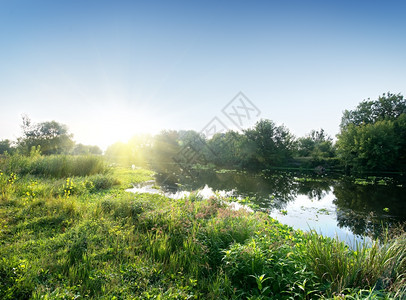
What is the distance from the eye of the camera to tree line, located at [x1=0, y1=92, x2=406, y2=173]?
2559 cm

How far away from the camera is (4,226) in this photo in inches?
154

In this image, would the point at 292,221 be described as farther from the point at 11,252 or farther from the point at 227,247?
the point at 11,252

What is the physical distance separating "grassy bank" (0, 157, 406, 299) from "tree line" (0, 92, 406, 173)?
19366mm

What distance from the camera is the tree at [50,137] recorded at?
30.2 metres

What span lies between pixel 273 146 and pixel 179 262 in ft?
119

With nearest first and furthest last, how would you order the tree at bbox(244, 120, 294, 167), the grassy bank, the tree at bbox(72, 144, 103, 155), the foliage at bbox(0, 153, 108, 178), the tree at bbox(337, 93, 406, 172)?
the grassy bank, the foliage at bbox(0, 153, 108, 178), the tree at bbox(72, 144, 103, 155), the tree at bbox(337, 93, 406, 172), the tree at bbox(244, 120, 294, 167)

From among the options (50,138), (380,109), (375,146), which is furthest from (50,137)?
(380,109)

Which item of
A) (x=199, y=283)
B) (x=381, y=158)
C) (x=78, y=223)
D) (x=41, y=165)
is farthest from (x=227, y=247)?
(x=381, y=158)

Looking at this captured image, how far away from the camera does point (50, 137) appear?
113 ft

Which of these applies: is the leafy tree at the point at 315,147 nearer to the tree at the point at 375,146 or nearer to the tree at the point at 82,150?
the tree at the point at 375,146

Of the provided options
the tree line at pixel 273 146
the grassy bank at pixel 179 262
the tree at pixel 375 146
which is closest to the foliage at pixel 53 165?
the grassy bank at pixel 179 262

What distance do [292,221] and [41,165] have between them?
1298 centimetres

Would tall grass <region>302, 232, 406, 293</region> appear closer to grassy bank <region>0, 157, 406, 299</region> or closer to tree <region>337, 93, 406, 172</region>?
grassy bank <region>0, 157, 406, 299</region>

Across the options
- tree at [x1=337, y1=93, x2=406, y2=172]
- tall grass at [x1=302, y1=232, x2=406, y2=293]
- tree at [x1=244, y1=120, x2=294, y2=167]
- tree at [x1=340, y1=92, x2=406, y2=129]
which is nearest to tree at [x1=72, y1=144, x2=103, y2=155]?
tall grass at [x1=302, y1=232, x2=406, y2=293]
